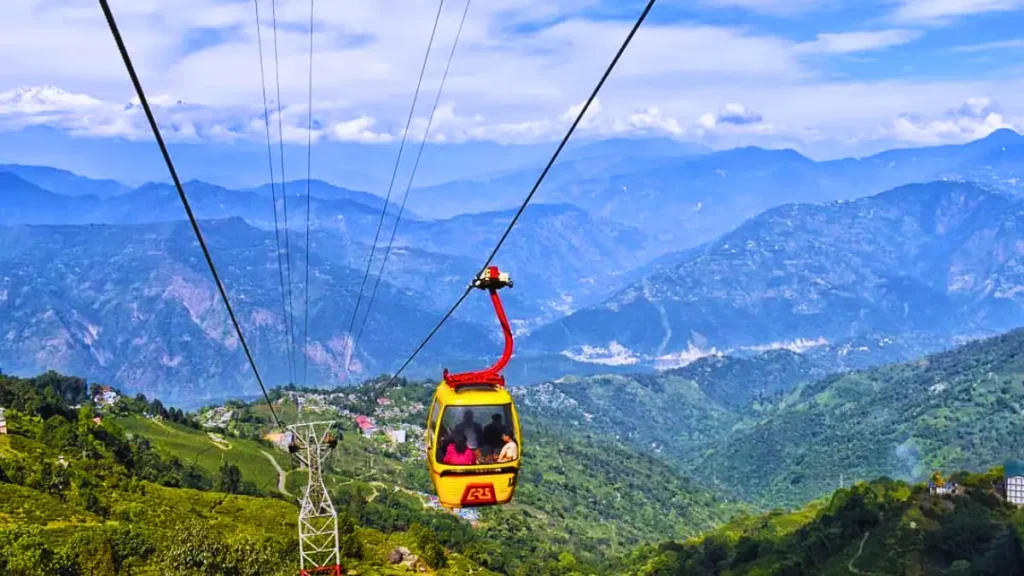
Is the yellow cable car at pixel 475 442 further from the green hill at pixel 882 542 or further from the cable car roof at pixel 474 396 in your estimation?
the green hill at pixel 882 542

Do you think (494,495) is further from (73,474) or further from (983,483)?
(983,483)

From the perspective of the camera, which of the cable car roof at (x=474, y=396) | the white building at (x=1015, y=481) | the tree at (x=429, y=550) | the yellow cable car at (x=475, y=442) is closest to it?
the cable car roof at (x=474, y=396)

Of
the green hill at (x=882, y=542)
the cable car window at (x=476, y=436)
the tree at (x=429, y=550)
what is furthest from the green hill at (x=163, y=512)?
the cable car window at (x=476, y=436)

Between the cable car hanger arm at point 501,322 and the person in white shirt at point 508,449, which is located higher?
the cable car hanger arm at point 501,322

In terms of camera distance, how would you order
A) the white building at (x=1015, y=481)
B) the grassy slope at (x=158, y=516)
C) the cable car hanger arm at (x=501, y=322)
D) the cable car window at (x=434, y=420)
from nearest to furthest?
the cable car hanger arm at (x=501, y=322) < the cable car window at (x=434, y=420) < the grassy slope at (x=158, y=516) < the white building at (x=1015, y=481)

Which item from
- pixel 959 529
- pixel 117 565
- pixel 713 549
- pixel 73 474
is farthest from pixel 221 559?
pixel 713 549

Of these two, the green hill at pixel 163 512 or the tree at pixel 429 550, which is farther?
the tree at pixel 429 550

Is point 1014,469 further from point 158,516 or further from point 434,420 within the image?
point 434,420
